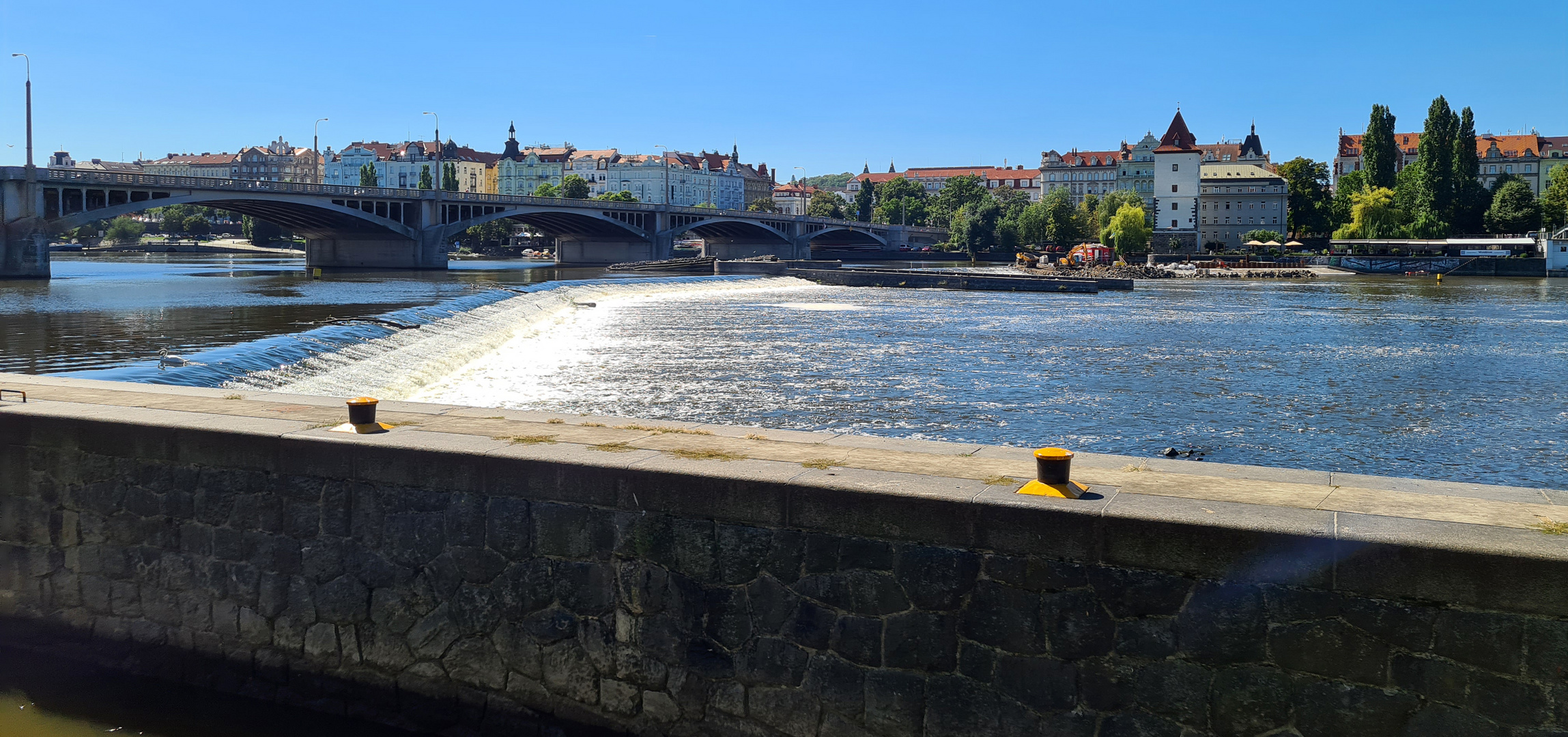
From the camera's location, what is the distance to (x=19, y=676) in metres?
7.61

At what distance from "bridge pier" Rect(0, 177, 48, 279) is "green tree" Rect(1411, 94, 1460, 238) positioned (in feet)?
394

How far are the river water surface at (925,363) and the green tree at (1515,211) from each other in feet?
236

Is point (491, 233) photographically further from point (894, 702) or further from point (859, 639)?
point (894, 702)

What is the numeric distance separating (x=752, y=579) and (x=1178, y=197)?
147 metres

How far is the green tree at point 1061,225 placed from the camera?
144488mm

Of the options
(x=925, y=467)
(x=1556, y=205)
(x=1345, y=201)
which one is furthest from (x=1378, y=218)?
(x=925, y=467)

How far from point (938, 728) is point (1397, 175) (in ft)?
489

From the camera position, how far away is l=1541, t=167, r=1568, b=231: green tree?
363 feet

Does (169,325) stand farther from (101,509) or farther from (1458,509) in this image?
(1458,509)

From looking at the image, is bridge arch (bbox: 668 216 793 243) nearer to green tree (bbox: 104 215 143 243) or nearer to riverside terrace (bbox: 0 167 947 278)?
riverside terrace (bbox: 0 167 947 278)

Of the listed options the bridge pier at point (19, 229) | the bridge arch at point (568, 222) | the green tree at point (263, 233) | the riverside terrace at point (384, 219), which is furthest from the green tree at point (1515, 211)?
the green tree at point (263, 233)

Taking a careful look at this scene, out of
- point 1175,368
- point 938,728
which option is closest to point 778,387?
point 1175,368

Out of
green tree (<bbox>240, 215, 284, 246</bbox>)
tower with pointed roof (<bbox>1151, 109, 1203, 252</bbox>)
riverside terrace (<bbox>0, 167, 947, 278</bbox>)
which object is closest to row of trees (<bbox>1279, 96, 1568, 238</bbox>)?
tower with pointed roof (<bbox>1151, 109, 1203, 252</bbox>)

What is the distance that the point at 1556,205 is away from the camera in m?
111
